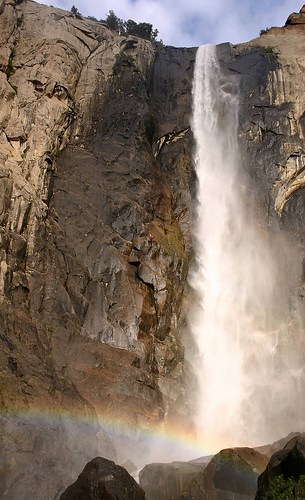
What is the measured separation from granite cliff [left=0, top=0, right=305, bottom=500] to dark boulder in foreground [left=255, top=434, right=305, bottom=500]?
6.59m

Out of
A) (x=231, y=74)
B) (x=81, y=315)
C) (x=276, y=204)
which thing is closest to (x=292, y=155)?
(x=276, y=204)

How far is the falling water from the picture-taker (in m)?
26.3

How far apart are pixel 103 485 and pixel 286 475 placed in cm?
503

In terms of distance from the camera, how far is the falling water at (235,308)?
26344 millimetres

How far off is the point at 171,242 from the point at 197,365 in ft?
24.0

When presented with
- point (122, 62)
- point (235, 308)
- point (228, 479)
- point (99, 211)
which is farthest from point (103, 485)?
point (122, 62)

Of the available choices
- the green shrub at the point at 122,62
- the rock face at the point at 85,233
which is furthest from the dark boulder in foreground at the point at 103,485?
the green shrub at the point at 122,62

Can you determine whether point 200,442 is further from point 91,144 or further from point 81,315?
point 91,144

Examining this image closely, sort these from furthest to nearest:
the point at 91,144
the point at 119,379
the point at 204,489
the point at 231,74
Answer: the point at 231,74, the point at 91,144, the point at 119,379, the point at 204,489

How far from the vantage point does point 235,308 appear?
3033 cm

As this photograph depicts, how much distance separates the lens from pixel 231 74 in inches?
1571

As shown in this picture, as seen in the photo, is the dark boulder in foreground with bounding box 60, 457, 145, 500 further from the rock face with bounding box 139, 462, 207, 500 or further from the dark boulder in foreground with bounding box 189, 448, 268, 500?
the dark boulder in foreground with bounding box 189, 448, 268, 500

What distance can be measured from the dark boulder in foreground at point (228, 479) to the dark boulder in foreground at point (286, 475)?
7.34ft

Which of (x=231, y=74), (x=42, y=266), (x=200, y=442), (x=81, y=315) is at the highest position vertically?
(x=231, y=74)
